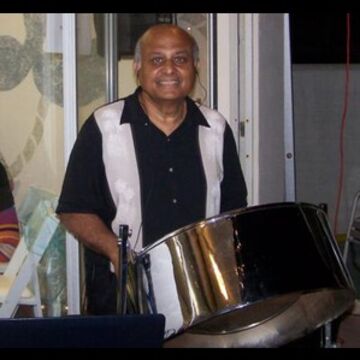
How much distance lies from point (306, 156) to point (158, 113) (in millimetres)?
2312

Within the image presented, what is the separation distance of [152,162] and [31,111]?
22.9 inches

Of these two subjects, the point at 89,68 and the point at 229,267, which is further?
the point at 89,68

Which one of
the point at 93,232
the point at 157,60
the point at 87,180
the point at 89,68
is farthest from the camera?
the point at 89,68

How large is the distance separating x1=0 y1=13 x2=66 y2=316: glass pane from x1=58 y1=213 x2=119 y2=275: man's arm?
556mm

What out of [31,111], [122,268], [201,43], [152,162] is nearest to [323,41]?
[201,43]

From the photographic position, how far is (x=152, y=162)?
190 cm

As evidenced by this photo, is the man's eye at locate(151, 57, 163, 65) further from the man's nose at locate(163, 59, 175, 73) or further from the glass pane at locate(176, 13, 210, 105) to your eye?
the glass pane at locate(176, 13, 210, 105)

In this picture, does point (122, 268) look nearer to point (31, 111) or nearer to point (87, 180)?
point (87, 180)

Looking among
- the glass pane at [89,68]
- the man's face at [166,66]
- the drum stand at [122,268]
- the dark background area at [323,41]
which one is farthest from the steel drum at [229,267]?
the dark background area at [323,41]

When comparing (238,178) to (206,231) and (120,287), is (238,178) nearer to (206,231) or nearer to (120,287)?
(206,231)

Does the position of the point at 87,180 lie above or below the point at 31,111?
below

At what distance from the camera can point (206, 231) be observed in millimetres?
1468

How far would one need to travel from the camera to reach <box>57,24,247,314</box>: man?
184cm
